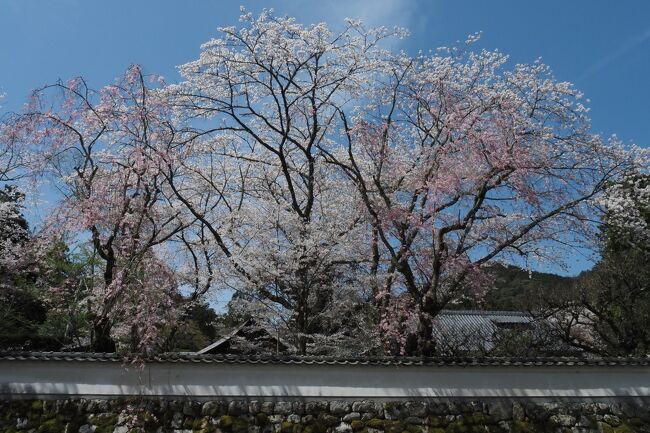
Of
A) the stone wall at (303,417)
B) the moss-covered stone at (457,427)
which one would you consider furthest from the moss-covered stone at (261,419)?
the moss-covered stone at (457,427)

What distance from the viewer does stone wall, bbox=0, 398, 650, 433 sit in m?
6.25

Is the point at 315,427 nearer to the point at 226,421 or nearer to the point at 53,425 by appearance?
the point at 226,421

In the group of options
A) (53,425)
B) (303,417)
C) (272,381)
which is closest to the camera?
(53,425)

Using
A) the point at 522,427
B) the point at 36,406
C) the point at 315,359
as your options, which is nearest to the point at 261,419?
the point at 315,359

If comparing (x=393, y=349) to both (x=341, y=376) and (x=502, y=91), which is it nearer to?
(x=341, y=376)

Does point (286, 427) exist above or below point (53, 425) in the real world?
below

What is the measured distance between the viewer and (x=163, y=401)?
639 cm

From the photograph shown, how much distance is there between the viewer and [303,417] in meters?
6.34

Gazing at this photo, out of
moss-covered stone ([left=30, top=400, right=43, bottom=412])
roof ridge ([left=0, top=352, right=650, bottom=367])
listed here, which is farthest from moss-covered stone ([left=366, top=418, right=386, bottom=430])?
moss-covered stone ([left=30, top=400, right=43, bottom=412])

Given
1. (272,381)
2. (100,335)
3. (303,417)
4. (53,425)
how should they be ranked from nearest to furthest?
(53,425)
(303,417)
(272,381)
(100,335)

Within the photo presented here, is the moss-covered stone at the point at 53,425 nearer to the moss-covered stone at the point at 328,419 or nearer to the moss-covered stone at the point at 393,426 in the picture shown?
the moss-covered stone at the point at 328,419

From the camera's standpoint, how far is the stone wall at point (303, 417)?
6.25 meters

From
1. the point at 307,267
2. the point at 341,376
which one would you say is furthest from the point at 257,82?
the point at 341,376

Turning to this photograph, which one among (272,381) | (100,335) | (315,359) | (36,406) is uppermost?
(100,335)
